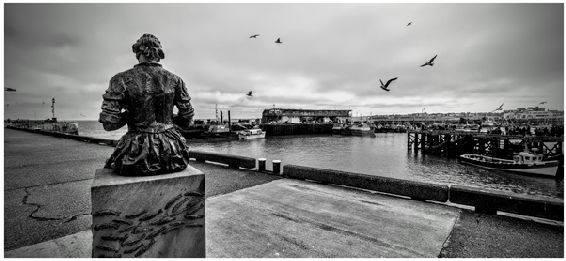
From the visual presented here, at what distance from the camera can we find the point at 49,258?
3277 millimetres

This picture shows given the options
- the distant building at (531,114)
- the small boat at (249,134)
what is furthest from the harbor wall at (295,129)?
the distant building at (531,114)

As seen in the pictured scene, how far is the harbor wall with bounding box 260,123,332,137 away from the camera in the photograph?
205 feet

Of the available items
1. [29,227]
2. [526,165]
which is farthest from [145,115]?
[526,165]

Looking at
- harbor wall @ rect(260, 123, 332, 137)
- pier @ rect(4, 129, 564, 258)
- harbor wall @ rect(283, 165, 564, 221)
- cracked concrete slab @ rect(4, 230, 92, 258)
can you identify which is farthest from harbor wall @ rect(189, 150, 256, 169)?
harbor wall @ rect(260, 123, 332, 137)

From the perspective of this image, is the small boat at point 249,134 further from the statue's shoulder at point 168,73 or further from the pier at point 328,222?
the statue's shoulder at point 168,73

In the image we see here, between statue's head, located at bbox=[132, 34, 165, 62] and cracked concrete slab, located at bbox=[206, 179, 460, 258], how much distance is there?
8.50 ft

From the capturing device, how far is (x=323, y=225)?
171 inches

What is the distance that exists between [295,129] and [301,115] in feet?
65.9

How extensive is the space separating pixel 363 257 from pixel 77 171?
10.1 metres

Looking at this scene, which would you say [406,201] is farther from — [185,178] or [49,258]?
[49,258]

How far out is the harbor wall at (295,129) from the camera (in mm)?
62525

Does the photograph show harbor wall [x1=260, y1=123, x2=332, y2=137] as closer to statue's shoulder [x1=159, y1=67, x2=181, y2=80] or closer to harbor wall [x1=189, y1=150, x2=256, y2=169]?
harbor wall [x1=189, y1=150, x2=256, y2=169]

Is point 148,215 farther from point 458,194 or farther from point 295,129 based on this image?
point 295,129

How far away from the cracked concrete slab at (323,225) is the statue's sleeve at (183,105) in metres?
1.79
